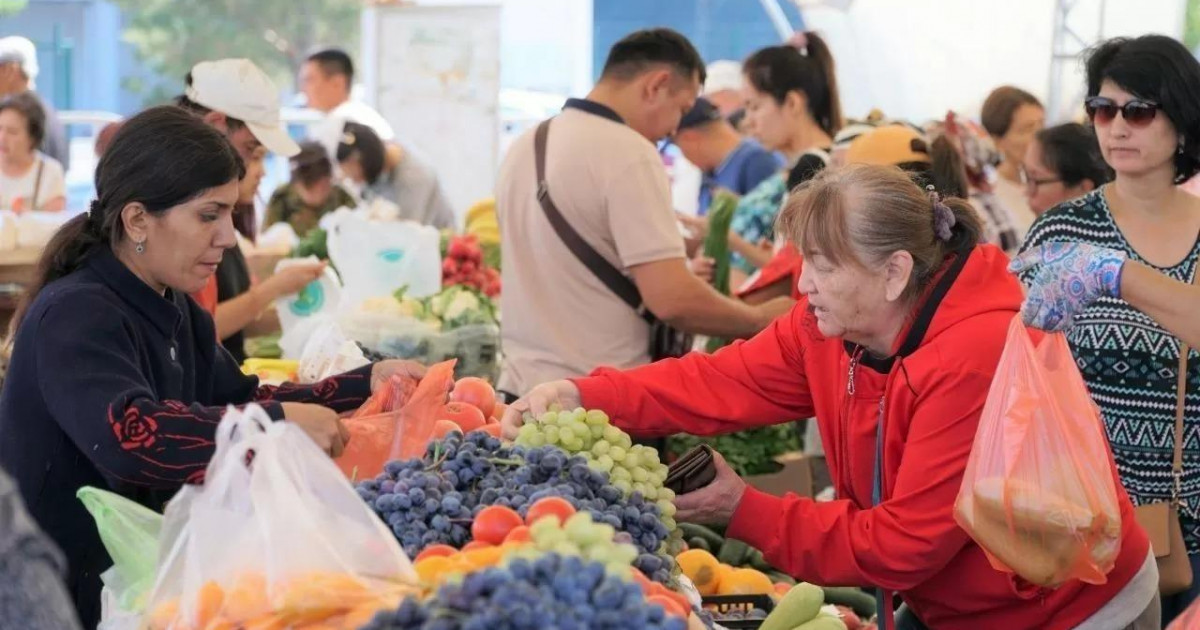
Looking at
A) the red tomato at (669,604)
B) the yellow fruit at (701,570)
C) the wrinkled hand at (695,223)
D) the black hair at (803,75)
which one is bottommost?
the yellow fruit at (701,570)

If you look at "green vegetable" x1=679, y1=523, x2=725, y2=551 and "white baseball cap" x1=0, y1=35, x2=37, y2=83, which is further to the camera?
"white baseball cap" x1=0, y1=35, x2=37, y2=83

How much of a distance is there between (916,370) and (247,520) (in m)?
1.13

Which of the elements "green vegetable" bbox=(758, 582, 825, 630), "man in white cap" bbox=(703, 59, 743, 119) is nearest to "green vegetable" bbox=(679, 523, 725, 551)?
"green vegetable" bbox=(758, 582, 825, 630)

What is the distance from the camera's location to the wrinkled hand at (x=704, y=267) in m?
4.63

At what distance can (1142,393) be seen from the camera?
9.80ft

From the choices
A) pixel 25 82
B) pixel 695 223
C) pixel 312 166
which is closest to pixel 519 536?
pixel 695 223

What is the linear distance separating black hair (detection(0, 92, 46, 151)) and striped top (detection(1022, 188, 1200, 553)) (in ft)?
20.5

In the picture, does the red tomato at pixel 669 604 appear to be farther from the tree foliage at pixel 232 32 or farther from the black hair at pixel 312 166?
the tree foliage at pixel 232 32

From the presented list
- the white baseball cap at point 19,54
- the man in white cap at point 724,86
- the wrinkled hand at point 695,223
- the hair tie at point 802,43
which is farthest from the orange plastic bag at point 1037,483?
the white baseball cap at point 19,54

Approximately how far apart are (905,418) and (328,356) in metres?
1.73

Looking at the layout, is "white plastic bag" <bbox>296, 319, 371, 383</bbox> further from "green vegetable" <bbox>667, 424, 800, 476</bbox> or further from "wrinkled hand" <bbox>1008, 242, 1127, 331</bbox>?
"wrinkled hand" <bbox>1008, 242, 1127, 331</bbox>

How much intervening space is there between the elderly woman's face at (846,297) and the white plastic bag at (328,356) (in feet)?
4.47

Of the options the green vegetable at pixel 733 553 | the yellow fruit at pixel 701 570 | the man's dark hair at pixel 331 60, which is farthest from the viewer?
the man's dark hair at pixel 331 60

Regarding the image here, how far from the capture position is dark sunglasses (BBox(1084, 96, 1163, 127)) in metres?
3.04
